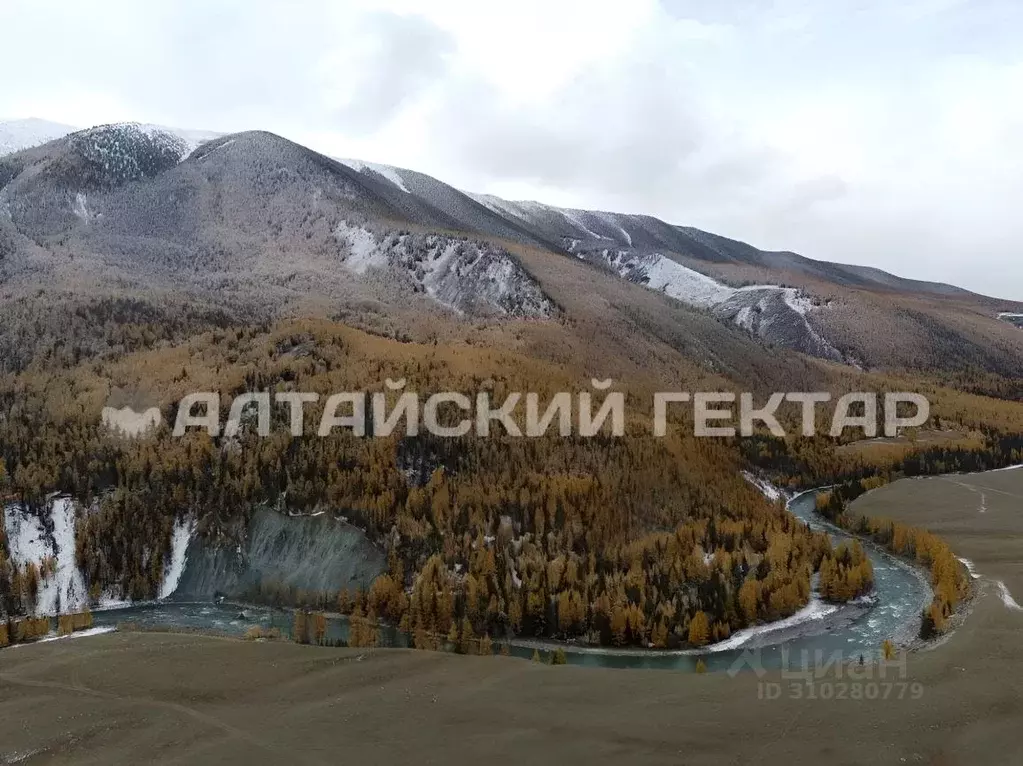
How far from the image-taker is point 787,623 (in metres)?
63.9

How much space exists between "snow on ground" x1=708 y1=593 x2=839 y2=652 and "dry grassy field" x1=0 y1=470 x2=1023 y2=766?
12.3m

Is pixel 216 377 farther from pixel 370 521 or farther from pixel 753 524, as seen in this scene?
pixel 753 524

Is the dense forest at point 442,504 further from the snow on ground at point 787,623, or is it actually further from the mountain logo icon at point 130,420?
the mountain logo icon at point 130,420

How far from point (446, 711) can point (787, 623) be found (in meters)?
33.3

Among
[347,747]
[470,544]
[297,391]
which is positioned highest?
[297,391]

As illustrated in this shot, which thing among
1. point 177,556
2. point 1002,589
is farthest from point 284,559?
point 1002,589

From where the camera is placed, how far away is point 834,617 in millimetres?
65375

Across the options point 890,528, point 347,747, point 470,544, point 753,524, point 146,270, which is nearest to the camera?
point 347,747

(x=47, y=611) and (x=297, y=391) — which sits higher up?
(x=297, y=391)

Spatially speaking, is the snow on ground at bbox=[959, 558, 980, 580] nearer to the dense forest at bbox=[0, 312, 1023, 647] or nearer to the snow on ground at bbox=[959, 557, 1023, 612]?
the snow on ground at bbox=[959, 557, 1023, 612]

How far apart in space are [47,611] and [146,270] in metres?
102

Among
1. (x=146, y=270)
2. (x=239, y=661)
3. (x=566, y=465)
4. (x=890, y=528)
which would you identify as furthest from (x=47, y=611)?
(x=146, y=270)

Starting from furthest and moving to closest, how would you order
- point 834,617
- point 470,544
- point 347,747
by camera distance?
1. point 470,544
2. point 834,617
3. point 347,747

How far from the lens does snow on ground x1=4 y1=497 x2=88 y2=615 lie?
70750 millimetres
